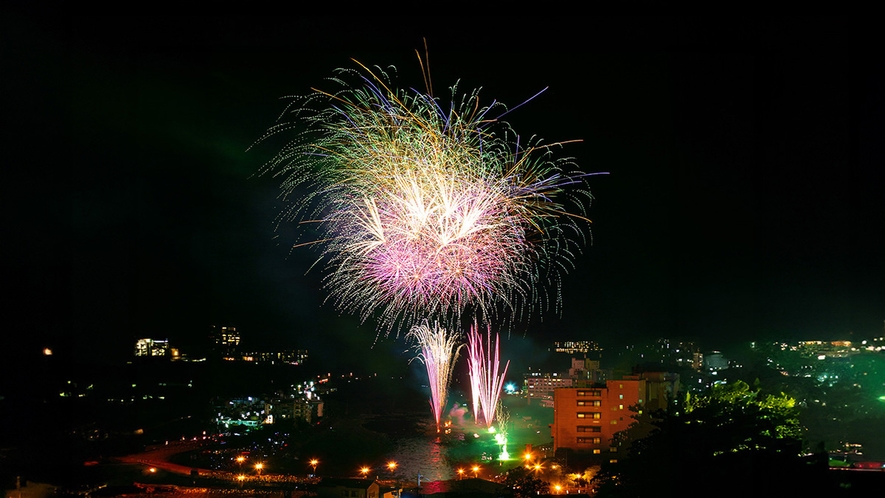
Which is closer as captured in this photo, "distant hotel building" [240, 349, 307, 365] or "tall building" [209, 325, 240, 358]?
"tall building" [209, 325, 240, 358]

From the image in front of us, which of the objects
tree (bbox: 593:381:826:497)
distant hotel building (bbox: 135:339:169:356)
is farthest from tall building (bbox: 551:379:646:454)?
distant hotel building (bbox: 135:339:169:356)

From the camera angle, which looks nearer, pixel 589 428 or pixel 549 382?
pixel 589 428

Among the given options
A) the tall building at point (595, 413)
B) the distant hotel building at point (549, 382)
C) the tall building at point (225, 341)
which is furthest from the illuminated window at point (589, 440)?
the tall building at point (225, 341)

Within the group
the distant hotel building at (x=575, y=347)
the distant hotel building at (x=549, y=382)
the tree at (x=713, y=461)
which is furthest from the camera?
the distant hotel building at (x=575, y=347)

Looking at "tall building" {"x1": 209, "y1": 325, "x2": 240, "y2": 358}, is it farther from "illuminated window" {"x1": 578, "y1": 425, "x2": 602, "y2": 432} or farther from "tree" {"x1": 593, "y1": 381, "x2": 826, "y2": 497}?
"tree" {"x1": 593, "y1": 381, "x2": 826, "y2": 497}

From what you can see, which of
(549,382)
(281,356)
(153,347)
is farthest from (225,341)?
(549,382)

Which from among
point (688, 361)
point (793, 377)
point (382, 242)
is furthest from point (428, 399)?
point (382, 242)

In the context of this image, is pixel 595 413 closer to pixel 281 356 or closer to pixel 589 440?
pixel 589 440

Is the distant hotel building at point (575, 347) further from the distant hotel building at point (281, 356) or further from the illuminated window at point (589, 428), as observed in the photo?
the illuminated window at point (589, 428)

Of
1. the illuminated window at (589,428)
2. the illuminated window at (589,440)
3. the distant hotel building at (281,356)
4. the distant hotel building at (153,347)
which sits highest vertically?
the distant hotel building at (153,347)
